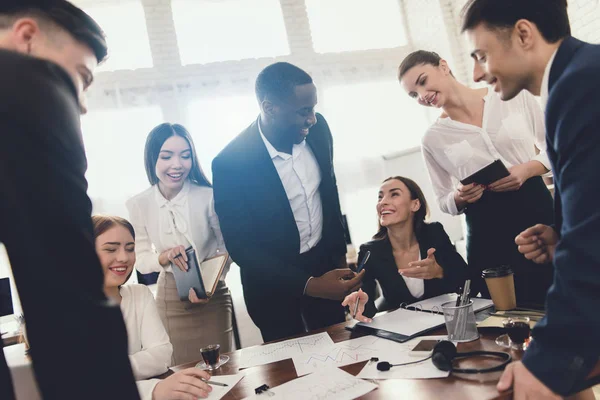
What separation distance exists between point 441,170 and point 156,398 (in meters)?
1.53

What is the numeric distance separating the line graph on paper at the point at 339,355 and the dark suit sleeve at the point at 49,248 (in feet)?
2.26

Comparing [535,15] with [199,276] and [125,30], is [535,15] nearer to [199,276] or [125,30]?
[199,276]

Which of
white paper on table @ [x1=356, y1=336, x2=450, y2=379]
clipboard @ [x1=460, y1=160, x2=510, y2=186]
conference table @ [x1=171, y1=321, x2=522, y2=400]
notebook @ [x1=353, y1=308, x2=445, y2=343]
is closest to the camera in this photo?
conference table @ [x1=171, y1=321, x2=522, y2=400]

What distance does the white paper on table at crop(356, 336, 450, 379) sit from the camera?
965 millimetres

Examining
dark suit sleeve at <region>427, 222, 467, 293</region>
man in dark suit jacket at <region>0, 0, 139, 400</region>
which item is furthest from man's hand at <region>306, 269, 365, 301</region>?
man in dark suit jacket at <region>0, 0, 139, 400</region>

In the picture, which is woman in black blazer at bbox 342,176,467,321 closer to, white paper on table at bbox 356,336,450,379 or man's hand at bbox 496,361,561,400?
white paper on table at bbox 356,336,450,379

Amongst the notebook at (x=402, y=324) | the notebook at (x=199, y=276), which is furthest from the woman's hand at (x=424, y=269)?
the notebook at (x=199, y=276)

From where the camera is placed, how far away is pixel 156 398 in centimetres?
114

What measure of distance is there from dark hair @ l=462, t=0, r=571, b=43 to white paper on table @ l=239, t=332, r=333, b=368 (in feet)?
3.32

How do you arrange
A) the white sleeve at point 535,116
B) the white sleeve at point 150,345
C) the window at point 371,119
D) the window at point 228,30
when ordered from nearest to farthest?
Result: the white sleeve at point 150,345
the white sleeve at point 535,116
the window at point 228,30
the window at point 371,119

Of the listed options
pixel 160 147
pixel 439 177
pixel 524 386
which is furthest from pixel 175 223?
pixel 524 386

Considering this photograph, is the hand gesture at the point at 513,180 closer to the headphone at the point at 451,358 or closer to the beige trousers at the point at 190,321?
the headphone at the point at 451,358

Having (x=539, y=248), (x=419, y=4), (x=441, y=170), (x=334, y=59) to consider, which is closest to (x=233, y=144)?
(x=441, y=170)

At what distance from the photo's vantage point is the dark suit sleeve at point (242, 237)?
1.73 metres
